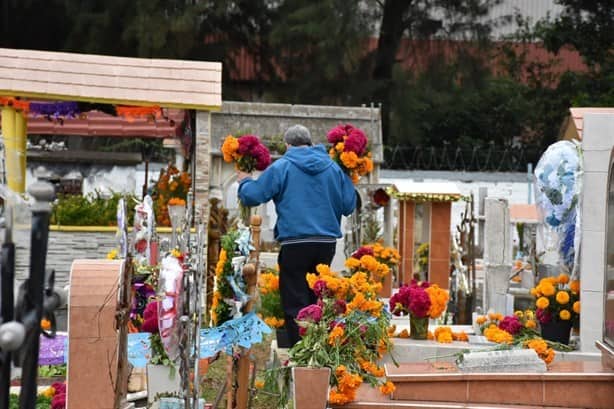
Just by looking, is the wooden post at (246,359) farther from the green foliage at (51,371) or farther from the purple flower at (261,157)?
the green foliage at (51,371)

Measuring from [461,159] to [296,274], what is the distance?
17.9 m

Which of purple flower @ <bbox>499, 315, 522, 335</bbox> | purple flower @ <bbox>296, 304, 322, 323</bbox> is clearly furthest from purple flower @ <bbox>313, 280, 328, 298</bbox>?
purple flower @ <bbox>499, 315, 522, 335</bbox>

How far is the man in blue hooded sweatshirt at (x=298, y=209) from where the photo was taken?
25.6ft

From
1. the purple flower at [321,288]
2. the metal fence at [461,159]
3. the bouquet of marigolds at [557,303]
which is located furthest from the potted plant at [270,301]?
the metal fence at [461,159]

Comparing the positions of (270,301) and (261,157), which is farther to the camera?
(270,301)

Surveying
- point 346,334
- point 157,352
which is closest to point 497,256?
point 346,334

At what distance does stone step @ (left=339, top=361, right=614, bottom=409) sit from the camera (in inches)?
256

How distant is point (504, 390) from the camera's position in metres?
6.53

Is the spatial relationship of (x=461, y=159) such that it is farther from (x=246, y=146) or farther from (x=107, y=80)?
(x=246, y=146)

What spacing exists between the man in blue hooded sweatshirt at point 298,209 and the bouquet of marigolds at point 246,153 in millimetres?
83

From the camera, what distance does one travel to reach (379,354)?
6.50 metres

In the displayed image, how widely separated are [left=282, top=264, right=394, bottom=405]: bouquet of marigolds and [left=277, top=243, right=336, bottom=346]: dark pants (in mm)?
1182

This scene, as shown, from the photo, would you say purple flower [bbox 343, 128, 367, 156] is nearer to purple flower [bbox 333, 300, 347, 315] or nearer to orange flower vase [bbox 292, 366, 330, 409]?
purple flower [bbox 333, 300, 347, 315]

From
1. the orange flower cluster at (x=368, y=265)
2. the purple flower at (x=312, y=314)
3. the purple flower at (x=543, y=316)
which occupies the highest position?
the orange flower cluster at (x=368, y=265)
